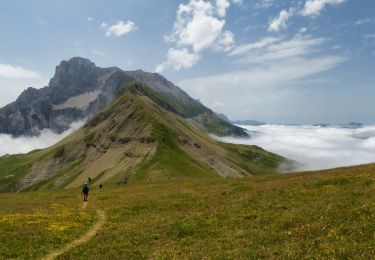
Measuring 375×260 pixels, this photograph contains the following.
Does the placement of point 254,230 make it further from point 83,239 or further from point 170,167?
point 170,167

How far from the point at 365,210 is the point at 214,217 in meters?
11.9

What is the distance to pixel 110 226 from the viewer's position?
3600 centimetres

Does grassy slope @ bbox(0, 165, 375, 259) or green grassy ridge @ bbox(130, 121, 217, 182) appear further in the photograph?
green grassy ridge @ bbox(130, 121, 217, 182)

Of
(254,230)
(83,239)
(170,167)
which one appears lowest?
(83,239)

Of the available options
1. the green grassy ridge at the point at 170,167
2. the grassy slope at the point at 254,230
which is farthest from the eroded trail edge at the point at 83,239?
the green grassy ridge at the point at 170,167

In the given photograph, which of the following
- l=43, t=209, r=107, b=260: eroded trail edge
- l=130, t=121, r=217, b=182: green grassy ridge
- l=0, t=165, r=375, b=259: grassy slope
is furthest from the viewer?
l=130, t=121, r=217, b=182: green grassy ridge

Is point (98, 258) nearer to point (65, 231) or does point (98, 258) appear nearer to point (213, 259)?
point (213, 259)

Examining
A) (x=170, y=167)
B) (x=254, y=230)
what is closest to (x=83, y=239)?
(x=254, y=230)

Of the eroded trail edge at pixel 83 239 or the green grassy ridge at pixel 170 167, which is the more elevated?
the green grassy ridge at pixel 170 167

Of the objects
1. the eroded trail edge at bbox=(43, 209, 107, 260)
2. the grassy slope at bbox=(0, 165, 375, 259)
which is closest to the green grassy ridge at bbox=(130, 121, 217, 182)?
the eroded trail edge at bbox=(43, 209, 107, 260)

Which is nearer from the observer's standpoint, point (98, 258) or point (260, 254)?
point (260, 254)

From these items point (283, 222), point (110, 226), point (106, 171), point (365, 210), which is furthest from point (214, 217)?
point (106, 171)

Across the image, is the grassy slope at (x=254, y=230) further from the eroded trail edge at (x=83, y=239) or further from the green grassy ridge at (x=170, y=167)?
the green grassy ridge at (x=170, y=167)

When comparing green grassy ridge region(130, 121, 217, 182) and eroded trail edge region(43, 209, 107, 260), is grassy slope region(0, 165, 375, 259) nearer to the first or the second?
eroded trail edge region(43, 209, 107, 260)
